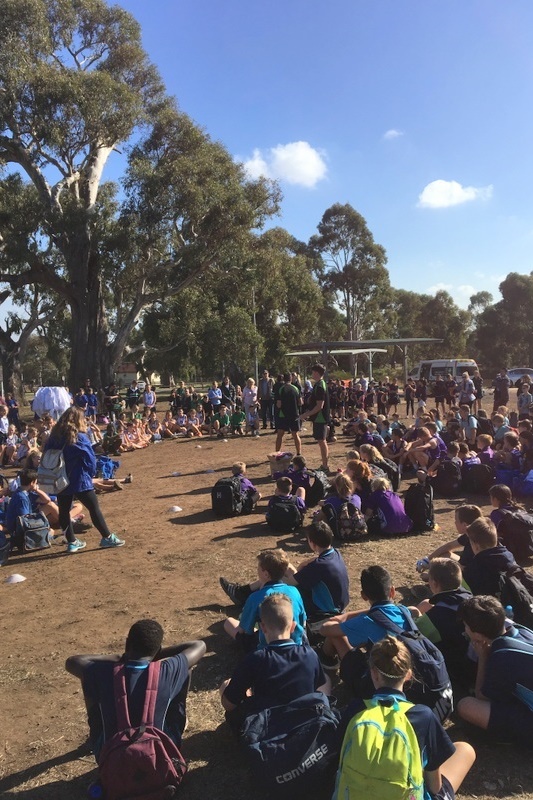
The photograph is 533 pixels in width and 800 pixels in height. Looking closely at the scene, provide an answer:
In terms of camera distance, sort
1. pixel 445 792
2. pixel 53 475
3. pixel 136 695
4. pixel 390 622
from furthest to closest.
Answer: pixel 53 475
pixel 390 622
pixel 136 695
pixel 445 792

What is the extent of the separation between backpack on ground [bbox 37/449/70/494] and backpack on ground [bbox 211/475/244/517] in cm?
238

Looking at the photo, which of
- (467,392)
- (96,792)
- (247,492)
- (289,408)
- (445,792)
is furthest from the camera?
(467,392)

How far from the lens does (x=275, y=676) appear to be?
9.71ft

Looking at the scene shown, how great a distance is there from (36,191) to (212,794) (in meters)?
29.3

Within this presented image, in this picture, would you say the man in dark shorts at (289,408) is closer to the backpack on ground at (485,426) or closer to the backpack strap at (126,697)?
the backpack on ground at (485,426)

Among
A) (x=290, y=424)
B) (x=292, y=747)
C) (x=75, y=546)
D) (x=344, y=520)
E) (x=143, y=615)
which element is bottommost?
(x=143, y=615)

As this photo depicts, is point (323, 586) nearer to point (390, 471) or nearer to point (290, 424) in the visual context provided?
point (390, 471)

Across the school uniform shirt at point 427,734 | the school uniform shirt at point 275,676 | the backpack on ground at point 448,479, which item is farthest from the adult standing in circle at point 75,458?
the backpack on ground at point 448,479

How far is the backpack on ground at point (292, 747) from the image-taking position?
2711 millimetres

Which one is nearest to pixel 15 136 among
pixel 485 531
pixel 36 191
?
pixel 36 191

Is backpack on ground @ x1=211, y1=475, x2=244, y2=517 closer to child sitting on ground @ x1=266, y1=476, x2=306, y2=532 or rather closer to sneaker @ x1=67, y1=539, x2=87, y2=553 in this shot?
child sitting on ground @ x1=266, y1=476, x2=306, y2=532

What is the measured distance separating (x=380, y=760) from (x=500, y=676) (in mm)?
1283

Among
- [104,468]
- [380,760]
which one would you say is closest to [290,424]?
[104,468]

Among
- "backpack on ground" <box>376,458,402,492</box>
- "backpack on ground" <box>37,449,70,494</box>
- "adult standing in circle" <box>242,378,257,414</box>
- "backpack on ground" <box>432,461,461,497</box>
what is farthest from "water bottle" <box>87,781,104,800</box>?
"adult standing in circle" <box>242,378,257,414</box>
